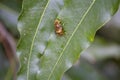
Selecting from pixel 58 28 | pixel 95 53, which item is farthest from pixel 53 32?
pixel 95 53

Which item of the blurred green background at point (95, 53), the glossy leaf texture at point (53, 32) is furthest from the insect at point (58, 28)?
the blurred green background at point (95, 53)

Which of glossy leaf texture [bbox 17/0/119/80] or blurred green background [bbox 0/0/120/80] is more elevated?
glossy leaf texture [bbox 17/0/119/80]

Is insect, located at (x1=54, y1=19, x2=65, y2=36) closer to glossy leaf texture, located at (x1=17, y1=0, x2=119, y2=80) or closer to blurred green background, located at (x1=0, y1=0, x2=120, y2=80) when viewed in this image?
glossy leaf texture, located at (x1=17, y1=0, x2=119, y2=80)

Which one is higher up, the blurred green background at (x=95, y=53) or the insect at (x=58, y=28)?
the insect at (x=58, y=28)

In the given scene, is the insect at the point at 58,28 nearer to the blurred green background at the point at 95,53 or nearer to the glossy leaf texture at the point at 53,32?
the glossy leaf texture at the point at 53,32

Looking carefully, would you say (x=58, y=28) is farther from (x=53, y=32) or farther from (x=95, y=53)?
(x=95, y=53)

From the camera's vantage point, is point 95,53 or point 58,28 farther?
point 95,53

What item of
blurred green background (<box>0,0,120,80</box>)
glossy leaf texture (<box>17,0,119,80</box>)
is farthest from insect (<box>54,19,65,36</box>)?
blurred green background (<box>0,0,120,80</box>)
